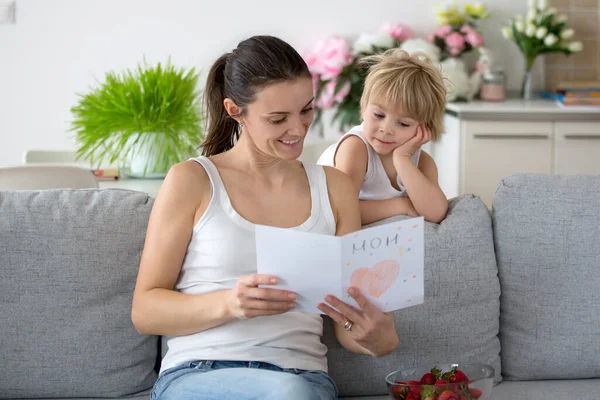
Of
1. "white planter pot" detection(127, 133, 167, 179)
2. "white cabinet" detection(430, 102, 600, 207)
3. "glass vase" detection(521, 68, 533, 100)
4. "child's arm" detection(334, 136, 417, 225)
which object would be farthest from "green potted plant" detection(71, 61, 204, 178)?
"glass vase" detection(521, 68, 533, 100)

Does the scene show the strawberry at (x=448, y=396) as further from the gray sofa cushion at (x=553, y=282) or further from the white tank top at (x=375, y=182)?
the white tank top at (x=375, y=182)

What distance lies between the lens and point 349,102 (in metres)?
4.52

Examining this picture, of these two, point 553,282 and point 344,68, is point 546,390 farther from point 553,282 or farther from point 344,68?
point 344,68

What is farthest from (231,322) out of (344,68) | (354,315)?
(344,68)

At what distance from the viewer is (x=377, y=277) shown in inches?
62.0

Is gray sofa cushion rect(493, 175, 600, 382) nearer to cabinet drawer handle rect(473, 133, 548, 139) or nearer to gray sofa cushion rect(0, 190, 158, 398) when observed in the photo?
gray sofa cushion rect(0, 190, 158, 398)

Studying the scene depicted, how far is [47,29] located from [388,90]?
9.51ft

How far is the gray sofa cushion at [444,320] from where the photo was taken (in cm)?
200

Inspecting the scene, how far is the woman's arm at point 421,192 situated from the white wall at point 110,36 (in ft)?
8.50

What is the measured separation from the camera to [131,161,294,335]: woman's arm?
1721 millimetres

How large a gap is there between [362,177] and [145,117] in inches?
40.7

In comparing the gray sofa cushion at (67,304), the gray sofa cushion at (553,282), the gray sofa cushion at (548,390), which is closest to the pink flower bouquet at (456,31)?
the gray sofa cushion at (553,282)

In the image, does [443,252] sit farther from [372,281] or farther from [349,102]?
[349,102]

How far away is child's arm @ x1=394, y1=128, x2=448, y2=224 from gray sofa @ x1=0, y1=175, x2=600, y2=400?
0.04 m
